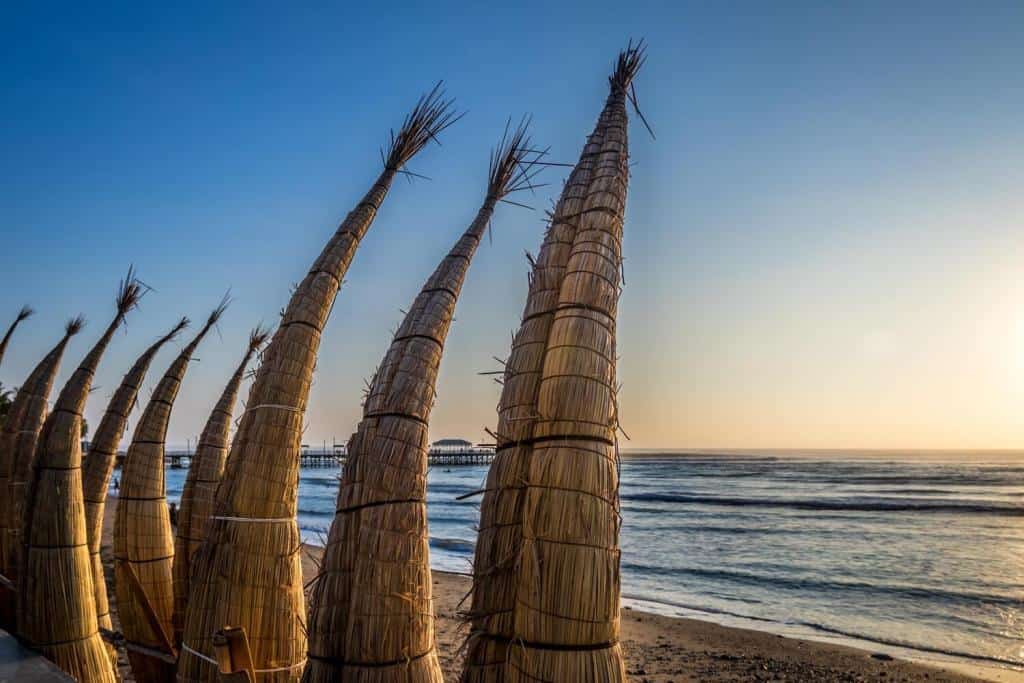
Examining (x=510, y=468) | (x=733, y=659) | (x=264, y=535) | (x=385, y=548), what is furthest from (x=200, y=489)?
(x=733, y=659)

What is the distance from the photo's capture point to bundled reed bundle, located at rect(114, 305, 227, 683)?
5410mm

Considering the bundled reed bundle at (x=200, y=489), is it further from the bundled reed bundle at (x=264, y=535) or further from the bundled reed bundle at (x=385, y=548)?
the bundled reed bundle at (x=385, y=548)

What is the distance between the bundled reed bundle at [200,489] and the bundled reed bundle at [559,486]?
339 centimetres

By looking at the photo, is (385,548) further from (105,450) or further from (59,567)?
(105,450)

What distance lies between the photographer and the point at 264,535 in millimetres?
3670

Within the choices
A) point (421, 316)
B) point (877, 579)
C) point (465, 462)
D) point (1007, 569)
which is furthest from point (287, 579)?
point (465, 462)

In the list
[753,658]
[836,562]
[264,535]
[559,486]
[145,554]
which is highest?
[559,486]

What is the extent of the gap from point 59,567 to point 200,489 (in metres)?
1.07

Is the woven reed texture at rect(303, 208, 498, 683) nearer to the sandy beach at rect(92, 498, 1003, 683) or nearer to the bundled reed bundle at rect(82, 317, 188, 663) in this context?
the bundled reed bundle at rect(82, 317, 188, 663)

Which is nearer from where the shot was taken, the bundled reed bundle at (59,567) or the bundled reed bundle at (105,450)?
the bundled reed bundle at (59,567)

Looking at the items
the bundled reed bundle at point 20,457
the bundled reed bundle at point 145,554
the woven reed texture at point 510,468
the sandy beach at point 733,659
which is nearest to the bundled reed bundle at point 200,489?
the bundled reed bundle at point 145,554

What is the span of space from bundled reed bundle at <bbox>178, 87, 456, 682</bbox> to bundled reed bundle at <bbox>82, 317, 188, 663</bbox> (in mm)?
2971

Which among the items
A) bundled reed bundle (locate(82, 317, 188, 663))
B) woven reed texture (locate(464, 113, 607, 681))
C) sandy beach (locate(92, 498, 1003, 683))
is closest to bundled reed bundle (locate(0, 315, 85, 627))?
bundled reed bundle (locate(82, 317, 188, 663))

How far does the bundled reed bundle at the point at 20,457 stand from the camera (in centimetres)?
656
